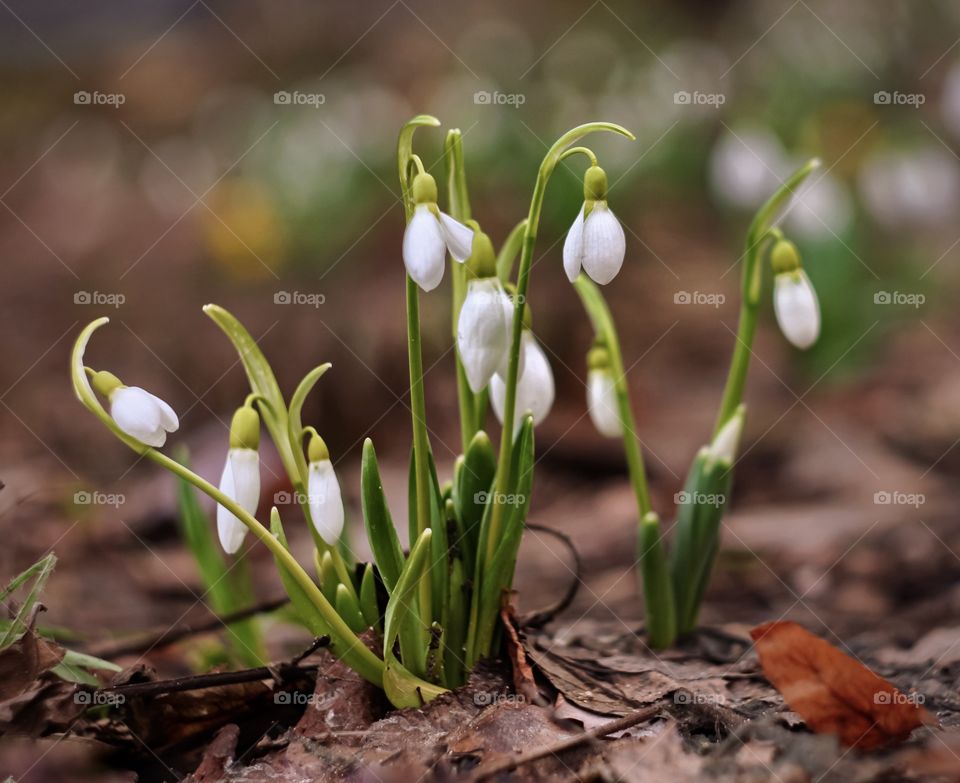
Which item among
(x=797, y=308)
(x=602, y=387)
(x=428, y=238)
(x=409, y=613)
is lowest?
(x=409, y=613)

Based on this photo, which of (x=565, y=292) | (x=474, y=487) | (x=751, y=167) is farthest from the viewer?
(x=751, y=167)

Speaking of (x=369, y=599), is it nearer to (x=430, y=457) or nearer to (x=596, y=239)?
(x=430, y=457)

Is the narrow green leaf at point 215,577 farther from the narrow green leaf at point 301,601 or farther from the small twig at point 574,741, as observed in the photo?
the small twig at point 574,741

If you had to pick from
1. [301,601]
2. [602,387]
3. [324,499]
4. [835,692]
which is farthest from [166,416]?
[835,692]

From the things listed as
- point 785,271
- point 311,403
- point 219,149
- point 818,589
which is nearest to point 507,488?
point 785,271

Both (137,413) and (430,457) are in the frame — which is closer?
(137,413)

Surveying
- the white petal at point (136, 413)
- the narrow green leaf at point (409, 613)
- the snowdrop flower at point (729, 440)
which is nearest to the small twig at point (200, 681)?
the narrow green leaf at point (409, 613)
